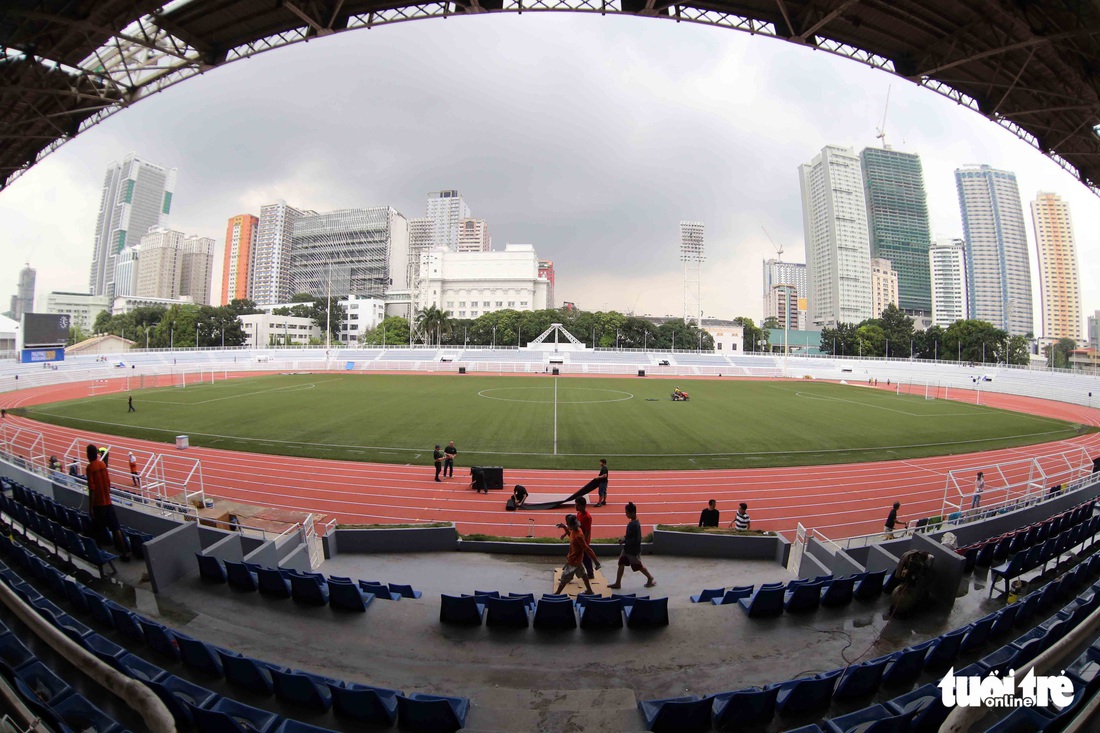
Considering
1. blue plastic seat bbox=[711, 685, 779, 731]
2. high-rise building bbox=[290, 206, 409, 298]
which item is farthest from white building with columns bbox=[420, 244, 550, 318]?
blue plastic seat bbox=[711, 685, 779, 731]

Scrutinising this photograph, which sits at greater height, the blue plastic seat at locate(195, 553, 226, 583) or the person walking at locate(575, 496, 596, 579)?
the person walking at locate(575, 496, 596, 579)

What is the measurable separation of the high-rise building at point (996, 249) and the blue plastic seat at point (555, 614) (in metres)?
240

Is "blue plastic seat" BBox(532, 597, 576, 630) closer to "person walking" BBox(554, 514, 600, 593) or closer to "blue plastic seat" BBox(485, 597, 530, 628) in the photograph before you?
"blue plastic seat" BBox(485, 597, 530, 628)

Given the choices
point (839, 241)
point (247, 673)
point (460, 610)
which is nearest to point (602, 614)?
point (460, 610)

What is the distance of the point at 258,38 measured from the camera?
1284 centimetres

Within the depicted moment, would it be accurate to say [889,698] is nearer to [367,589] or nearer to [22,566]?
[367,589]

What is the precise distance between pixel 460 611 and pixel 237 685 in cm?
243

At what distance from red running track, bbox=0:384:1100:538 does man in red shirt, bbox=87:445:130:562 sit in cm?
607

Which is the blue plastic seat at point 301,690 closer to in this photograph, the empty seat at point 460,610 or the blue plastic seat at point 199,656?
the blue plastic seat at point 199,656

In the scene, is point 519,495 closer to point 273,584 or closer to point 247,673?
point 273,584

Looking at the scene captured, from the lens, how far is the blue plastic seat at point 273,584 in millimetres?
6832

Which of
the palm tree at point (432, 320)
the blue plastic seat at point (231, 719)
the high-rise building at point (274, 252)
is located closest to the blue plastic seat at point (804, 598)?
the blue plastic seat at point (231, 719)

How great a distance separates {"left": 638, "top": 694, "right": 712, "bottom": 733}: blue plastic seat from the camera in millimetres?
4207

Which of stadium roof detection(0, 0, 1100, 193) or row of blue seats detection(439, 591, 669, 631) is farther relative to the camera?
stadium roof detection(0, 0, 1100, 193)
